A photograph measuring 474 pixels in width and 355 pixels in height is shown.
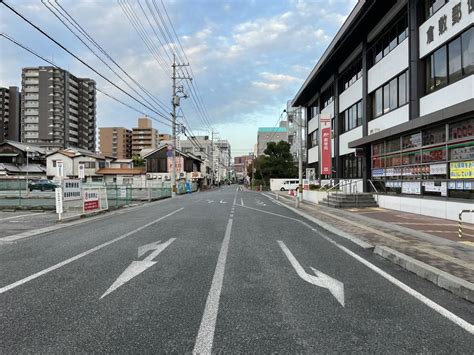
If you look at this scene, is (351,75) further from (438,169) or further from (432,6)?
(438,169)

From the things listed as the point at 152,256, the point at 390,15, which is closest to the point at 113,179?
the point at 390,15

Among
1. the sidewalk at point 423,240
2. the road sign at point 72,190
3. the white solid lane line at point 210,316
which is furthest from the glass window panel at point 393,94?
the road sign at point 72,190

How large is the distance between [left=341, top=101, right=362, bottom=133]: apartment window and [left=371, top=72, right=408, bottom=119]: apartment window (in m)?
2.35

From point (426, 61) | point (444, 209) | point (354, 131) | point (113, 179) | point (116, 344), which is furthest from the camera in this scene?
point (113, 179)

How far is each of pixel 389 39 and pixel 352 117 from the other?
750cm

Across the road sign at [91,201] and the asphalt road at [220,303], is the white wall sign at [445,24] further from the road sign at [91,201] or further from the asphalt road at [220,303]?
the road sign at [91,201]

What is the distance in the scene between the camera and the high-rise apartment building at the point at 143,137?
127188mm

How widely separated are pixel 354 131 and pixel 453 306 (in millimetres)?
22923

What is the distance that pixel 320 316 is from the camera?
13.1ft

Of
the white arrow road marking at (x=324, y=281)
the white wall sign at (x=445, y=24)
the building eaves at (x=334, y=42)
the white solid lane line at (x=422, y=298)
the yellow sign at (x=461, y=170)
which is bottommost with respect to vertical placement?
the white solid lane line at (x=422, y=298)

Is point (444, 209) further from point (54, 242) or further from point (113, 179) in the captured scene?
point (113, 179)

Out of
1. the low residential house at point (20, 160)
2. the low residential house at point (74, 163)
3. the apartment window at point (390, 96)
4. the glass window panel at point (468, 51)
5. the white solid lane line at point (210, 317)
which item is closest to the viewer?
the white solid lane line at point (210, 317)

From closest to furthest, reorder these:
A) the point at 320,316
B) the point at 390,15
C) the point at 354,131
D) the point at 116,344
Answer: the point at 116,344, the point at 320,316, the point at 390,15, the point at 354,131

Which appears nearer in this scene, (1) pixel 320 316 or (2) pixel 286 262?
(1) pixel 320 316
